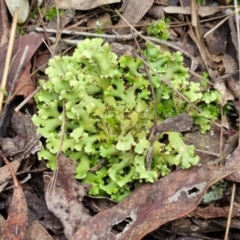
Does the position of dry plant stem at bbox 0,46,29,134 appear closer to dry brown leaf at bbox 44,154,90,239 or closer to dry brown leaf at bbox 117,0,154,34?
dry brown leaf at bbox 44,154,90,239

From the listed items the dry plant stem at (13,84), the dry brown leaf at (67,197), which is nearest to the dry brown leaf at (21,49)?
the dry plant stem at (13,84)

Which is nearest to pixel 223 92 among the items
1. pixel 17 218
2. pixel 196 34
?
pixel 196 34

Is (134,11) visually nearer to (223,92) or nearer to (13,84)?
(223,92)

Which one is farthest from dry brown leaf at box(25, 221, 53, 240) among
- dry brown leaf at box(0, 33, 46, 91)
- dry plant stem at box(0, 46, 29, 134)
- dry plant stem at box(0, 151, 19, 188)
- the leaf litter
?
dry brown leaf at box(0, 33, 46, 91)

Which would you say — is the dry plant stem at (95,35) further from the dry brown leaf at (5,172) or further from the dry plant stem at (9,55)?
the dry brown leaf at (5,172)

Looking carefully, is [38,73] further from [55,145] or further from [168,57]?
[168,57]
